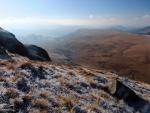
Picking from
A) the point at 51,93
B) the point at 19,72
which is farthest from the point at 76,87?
the point at 19,72

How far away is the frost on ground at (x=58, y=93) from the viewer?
57.7ft

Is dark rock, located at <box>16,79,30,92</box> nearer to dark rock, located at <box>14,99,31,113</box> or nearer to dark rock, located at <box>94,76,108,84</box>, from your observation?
dark rock, located at <box>14,99,31,113</box>

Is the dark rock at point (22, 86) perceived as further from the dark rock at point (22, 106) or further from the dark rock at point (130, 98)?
the dark rock at point (130, 98)

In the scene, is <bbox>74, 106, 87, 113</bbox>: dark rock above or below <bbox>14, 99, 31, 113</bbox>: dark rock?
below

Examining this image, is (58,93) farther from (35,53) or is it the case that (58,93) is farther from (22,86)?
(35,53)

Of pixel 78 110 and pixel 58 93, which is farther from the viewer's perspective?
pixel 58 93

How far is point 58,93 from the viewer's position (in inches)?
831

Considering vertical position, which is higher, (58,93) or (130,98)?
(58,93)

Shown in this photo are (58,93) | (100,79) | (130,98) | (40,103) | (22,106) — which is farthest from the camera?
(100,79)

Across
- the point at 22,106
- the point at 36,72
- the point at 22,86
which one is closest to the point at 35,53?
the point at 36,72

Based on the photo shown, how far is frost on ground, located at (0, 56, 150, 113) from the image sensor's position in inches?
692

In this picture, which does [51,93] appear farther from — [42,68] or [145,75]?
[145,75]

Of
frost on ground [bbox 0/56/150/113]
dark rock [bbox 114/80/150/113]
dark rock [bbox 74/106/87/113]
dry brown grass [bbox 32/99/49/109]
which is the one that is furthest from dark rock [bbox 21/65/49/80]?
dark rock [bbox 114/80/150/113]

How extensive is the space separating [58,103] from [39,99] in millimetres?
1558
